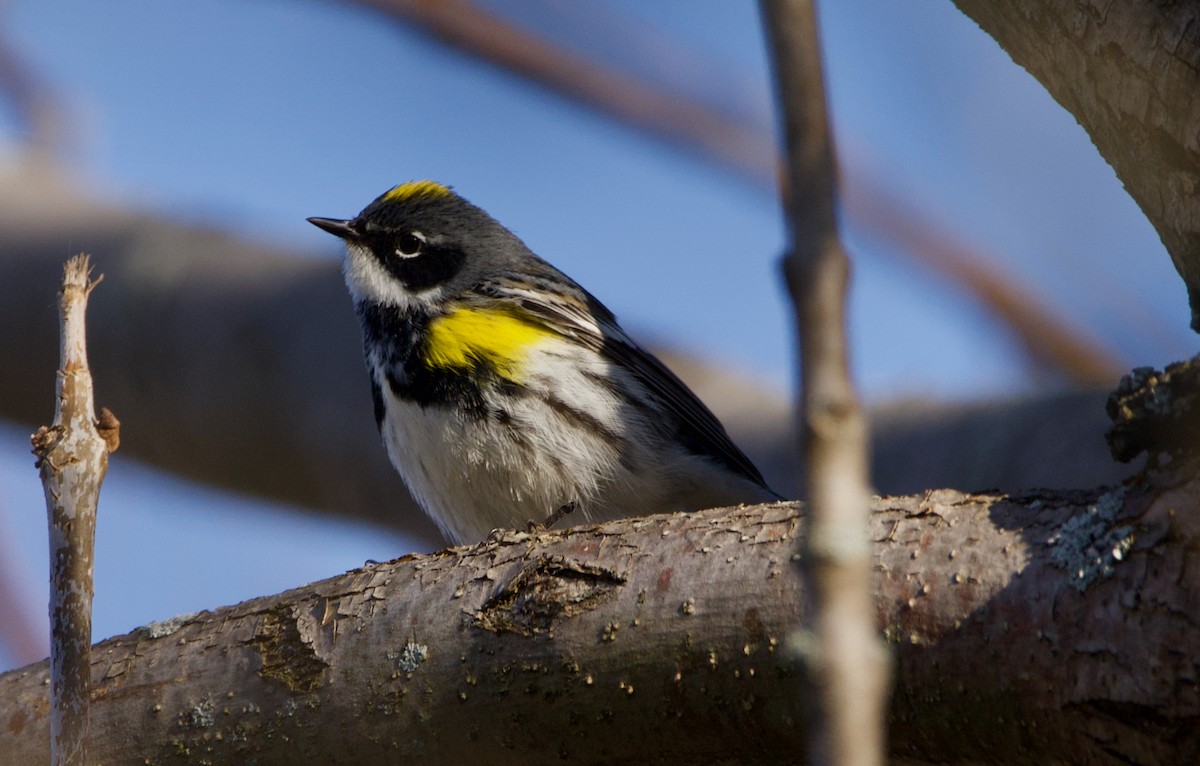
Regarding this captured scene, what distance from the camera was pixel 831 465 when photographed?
1.15 meters

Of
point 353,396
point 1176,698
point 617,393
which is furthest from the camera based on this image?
point 353,396

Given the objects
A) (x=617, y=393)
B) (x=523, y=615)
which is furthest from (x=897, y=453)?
(x=523, y=615)

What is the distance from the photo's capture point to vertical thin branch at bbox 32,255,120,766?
258 cm

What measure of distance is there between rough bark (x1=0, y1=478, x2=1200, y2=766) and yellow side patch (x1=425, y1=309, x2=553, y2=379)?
160cm

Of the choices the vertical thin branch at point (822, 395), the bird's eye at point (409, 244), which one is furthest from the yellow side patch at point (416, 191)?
the vertical thin branch at point (822, 395)

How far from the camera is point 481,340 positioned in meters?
5.02

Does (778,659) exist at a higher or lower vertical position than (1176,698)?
higher

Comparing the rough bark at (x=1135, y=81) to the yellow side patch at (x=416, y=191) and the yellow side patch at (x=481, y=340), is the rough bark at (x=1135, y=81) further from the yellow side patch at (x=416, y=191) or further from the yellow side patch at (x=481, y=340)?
the yellow side patch at (x=416, y=191)

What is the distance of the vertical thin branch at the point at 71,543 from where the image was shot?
8.47ft

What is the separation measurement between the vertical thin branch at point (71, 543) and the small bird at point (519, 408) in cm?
213

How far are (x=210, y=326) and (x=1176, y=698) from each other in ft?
19.9

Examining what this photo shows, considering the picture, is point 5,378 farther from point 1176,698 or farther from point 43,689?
point 1176,698

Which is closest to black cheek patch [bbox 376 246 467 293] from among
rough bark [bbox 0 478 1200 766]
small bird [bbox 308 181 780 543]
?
small bird [bbox 308 181 780 543]

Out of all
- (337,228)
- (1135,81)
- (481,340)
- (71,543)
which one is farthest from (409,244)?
(1135,81)
